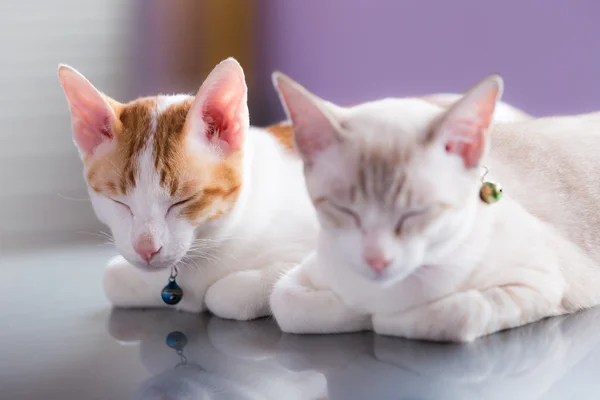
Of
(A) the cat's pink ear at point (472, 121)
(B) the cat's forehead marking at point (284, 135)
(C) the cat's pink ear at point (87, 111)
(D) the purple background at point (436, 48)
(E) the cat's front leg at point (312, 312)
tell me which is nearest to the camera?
(A) the cat's pink ear at point (472, 121)

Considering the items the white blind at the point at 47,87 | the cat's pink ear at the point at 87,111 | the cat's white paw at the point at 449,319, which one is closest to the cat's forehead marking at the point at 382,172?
the cat's white paw at the point at 449,319

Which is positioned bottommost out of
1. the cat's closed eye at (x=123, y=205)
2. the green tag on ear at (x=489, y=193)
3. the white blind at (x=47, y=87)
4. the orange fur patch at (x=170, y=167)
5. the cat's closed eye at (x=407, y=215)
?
the white blind at (x=47, y=87)

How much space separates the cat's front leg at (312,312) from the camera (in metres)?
1.34

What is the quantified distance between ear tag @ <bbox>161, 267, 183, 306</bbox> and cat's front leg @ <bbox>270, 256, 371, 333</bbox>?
229 millimetres

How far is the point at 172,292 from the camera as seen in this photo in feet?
4.98

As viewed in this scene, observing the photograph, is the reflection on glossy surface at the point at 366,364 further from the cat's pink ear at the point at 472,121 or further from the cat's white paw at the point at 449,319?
the cat's pink ear at the point at 472,121

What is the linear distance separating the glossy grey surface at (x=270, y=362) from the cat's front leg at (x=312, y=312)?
0.02 m

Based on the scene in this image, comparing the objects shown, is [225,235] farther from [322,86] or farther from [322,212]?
[322,86]

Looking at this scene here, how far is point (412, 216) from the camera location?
1.10m

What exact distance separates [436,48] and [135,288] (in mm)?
1456

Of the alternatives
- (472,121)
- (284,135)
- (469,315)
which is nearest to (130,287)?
(284,135)

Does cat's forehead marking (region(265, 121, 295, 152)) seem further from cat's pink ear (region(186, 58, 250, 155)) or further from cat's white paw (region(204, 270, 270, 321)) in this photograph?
cat's white paw (region(204, 270, 270, 321))

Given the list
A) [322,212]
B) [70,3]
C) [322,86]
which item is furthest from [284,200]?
[70,3]

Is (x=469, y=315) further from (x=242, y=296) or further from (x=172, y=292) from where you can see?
(x=172, y=292)
